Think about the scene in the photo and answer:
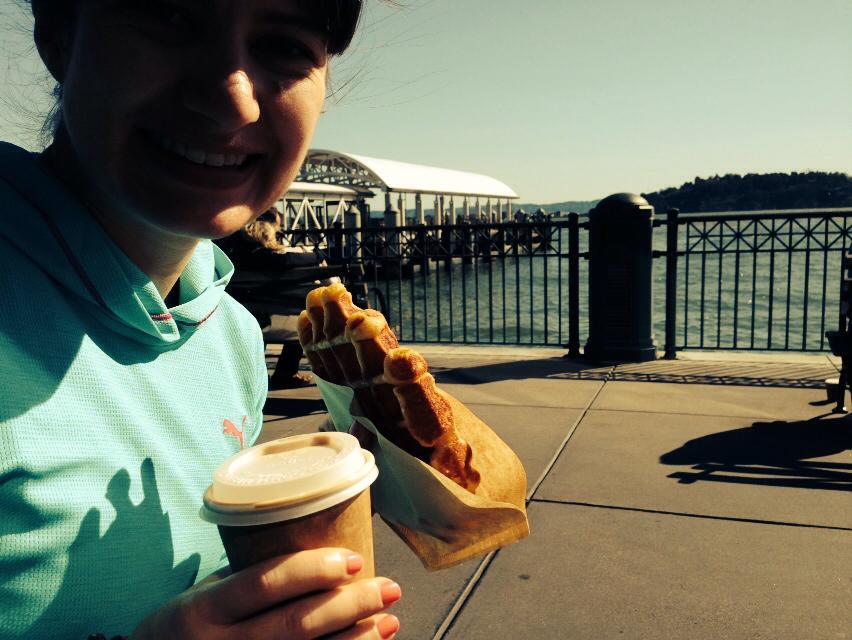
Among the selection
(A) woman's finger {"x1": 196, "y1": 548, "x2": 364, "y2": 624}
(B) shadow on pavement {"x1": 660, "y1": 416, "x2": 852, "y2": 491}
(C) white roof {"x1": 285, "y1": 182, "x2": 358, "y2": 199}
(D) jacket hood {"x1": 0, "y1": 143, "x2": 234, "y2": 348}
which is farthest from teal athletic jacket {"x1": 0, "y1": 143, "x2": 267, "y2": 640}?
(C) white roof {"x1": 285, "y1": 182, "x2": 358, "y2": 199}

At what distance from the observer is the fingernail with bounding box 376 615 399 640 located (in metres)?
0.87

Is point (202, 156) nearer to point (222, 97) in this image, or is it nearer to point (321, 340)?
point (222, 97)

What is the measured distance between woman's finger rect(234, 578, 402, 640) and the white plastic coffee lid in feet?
0.34

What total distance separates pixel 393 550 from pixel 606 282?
4614 millimetres

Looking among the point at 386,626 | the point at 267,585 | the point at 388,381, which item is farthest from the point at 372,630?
the point at 388,381

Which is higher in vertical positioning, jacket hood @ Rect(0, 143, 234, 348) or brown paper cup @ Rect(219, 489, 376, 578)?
jacket hood @ Rect(0, 143, 234, 348)

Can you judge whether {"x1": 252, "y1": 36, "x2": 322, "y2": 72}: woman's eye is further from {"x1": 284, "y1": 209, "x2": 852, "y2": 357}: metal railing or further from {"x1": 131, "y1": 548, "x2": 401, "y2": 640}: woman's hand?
{"x1": 284, "y1": 209, "x2": 852, "y2": 357}: metal railing

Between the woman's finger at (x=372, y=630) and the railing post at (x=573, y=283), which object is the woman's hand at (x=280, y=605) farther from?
the railing post at (x=573, y=283)

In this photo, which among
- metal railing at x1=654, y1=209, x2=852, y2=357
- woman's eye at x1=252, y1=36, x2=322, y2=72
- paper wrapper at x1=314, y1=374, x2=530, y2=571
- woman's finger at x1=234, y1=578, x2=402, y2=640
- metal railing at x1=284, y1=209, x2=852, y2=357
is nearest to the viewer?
woman's finger at x1=234, y1=578, x2=402, y2=640

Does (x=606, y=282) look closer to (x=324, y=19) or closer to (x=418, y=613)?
(x=418, y=613)

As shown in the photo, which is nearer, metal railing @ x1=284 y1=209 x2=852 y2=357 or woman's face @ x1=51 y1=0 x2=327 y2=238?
woman's face @ x1=51 y1=0 x2=327 y2=238

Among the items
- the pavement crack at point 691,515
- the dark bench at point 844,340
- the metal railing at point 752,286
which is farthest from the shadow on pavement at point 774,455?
the metal railing at point 752,286

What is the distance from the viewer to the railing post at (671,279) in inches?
284

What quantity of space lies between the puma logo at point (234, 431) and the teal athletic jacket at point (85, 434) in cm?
8
